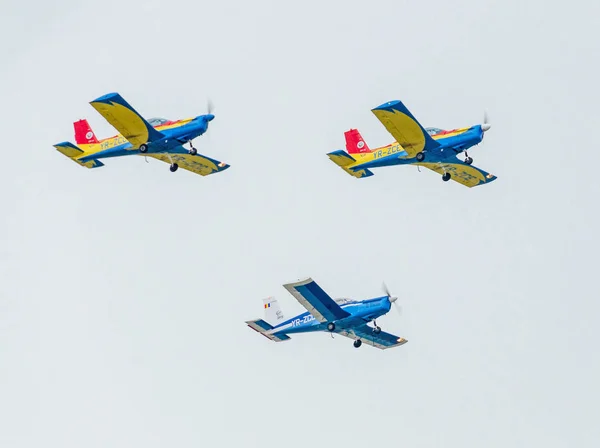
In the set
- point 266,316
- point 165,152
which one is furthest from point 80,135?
point 266,316

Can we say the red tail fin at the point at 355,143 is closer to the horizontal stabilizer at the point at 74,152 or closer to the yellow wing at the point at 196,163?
the yellow wing at the point at 196,163

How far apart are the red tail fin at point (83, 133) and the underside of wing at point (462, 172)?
1701cm

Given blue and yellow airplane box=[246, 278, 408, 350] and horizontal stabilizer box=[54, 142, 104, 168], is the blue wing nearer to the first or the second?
blue and yellow airplane box=[246, 278, 408, 350]

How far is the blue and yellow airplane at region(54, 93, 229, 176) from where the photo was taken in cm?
8419

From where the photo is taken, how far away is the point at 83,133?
3546 inches

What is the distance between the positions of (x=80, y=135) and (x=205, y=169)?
6675 mm

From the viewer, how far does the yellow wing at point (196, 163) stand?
8899 centimetres

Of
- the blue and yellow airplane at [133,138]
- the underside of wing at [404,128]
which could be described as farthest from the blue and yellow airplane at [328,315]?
the blue and yellow airplane at [133,138]

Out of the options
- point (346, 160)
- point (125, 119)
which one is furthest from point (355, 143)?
point (125, 119)

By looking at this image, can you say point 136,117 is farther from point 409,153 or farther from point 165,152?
point 409,153

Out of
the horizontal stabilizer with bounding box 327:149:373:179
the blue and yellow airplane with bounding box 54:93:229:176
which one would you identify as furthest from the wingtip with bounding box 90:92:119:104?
the horizontal stabilizer with bounding box 327:149:373:179

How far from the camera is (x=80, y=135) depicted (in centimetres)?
9006

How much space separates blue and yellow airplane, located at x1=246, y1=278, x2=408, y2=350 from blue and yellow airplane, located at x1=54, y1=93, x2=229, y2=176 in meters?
9.29

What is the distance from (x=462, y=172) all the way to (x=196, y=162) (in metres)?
13.7
